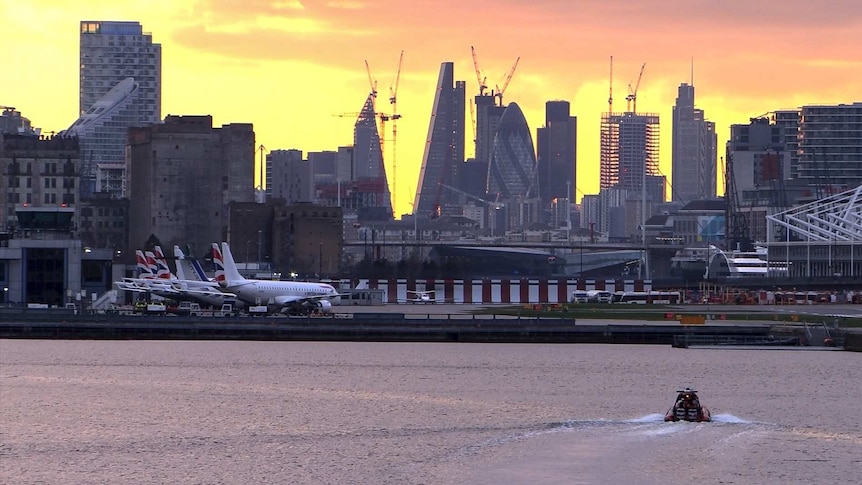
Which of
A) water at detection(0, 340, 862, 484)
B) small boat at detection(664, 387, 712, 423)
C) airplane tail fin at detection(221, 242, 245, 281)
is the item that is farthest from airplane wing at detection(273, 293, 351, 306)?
small boat at detection(664, 387, 712, 423)

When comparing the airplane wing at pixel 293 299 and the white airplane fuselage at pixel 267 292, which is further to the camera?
the white airplane fuselage at pixel 267 292

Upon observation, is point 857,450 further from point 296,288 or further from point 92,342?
point 296,288

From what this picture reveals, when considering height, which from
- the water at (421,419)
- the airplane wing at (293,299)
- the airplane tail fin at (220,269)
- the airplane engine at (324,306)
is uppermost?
the airplane tail fin at (220,269)

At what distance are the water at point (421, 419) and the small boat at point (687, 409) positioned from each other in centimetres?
97

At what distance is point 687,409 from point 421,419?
13.3 meters

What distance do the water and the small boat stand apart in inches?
38.3

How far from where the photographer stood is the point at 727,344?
142 meters

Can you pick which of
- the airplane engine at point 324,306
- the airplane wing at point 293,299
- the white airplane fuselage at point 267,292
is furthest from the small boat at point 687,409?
the white airplane fuselage at point 267,292

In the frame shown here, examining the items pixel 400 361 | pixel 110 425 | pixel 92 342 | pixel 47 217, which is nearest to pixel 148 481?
pixel 110 425

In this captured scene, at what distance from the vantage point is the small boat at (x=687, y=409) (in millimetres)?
89875

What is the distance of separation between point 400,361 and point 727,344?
85.9ft

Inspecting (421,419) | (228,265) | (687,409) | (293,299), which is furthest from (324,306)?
(687,409)

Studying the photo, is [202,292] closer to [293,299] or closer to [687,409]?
[293,299]

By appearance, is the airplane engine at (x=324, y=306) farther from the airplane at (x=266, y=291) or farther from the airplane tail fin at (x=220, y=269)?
the airplane tail fin at (x=220, y=269)
